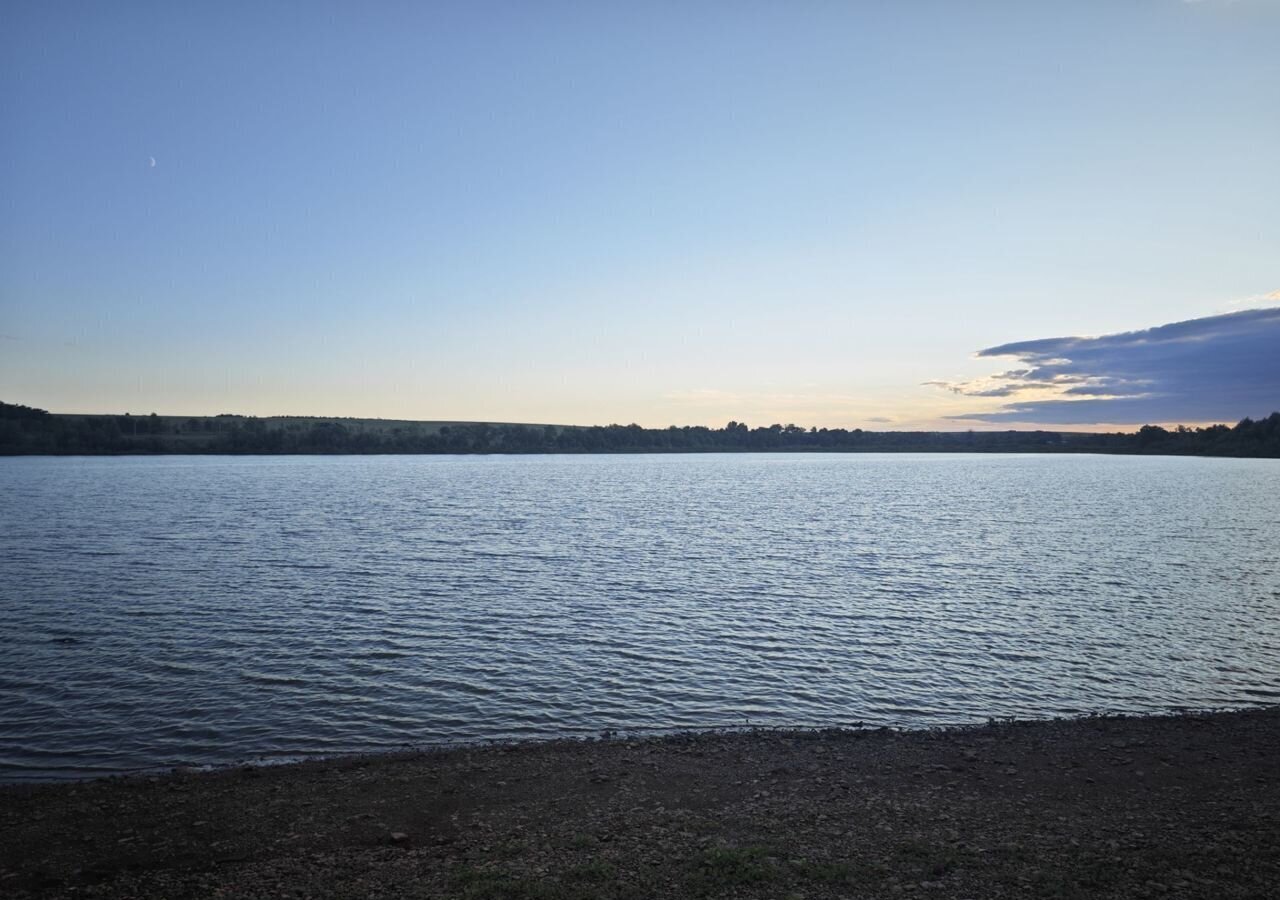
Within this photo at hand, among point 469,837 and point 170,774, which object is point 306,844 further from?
point 170,774

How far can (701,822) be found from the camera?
1243 centimetres

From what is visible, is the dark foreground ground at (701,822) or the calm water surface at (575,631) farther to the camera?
the calm water surface at (575,631)

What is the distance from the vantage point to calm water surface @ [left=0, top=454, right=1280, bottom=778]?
19.3 m

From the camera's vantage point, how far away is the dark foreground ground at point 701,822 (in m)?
10.3

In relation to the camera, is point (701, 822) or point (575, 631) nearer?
point (701, 822)

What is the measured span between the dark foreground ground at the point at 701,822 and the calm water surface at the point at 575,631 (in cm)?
268

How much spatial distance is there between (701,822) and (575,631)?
15.6m

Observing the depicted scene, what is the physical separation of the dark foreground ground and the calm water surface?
2678mm

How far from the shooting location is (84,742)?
56.7 feet

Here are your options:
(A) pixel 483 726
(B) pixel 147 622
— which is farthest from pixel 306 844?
(B) pixel 147 622

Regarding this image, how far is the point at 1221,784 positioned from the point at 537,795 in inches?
525

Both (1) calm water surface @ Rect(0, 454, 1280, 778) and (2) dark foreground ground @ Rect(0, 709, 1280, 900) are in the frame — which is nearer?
(2) dark foreground ground @ Rect(0, 709, 1280, 900)

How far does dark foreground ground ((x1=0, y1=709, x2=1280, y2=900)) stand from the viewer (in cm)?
1028

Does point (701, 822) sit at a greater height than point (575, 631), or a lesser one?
greater
